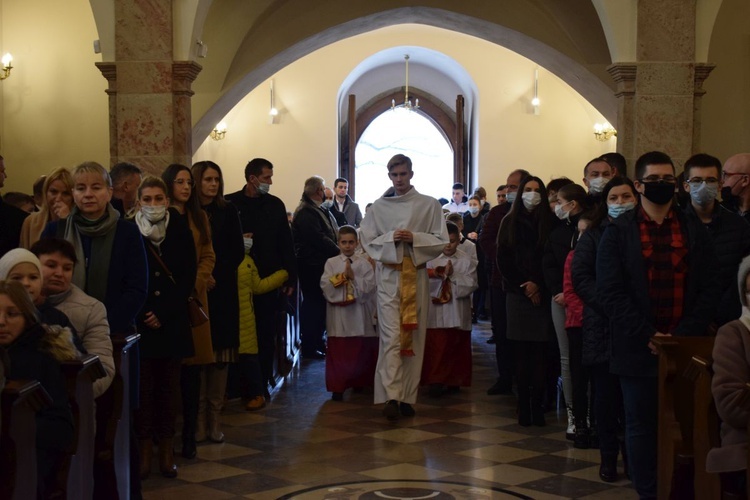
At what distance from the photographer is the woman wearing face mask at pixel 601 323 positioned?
5.69 metres

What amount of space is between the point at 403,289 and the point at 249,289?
44.9 inches

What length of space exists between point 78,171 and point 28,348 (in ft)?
4.77

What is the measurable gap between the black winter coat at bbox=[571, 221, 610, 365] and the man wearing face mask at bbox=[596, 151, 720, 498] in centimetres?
51

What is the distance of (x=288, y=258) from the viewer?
8156mm

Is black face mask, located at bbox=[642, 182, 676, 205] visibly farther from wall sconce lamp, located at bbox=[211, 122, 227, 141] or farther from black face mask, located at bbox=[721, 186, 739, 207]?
wall sconce lamp, located at bbox=[211, 122, 227, 141]

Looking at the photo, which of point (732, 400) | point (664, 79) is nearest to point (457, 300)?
point (664, 79)

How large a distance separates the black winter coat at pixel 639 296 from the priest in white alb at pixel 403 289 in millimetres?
2737

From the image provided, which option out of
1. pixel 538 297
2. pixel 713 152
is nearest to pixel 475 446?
pixel 538 297

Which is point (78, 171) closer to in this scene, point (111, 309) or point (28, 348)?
point (111, 309)

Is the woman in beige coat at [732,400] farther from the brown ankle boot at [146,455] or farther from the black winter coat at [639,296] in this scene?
the brown ankle boot at [146,455]

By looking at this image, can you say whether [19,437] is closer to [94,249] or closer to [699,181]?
[94,249]

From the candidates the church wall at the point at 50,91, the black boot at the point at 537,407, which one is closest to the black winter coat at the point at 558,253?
the black boot at the point at 537,407

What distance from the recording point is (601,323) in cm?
569

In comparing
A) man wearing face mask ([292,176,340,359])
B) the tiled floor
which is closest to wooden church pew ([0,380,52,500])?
the tiled floor
